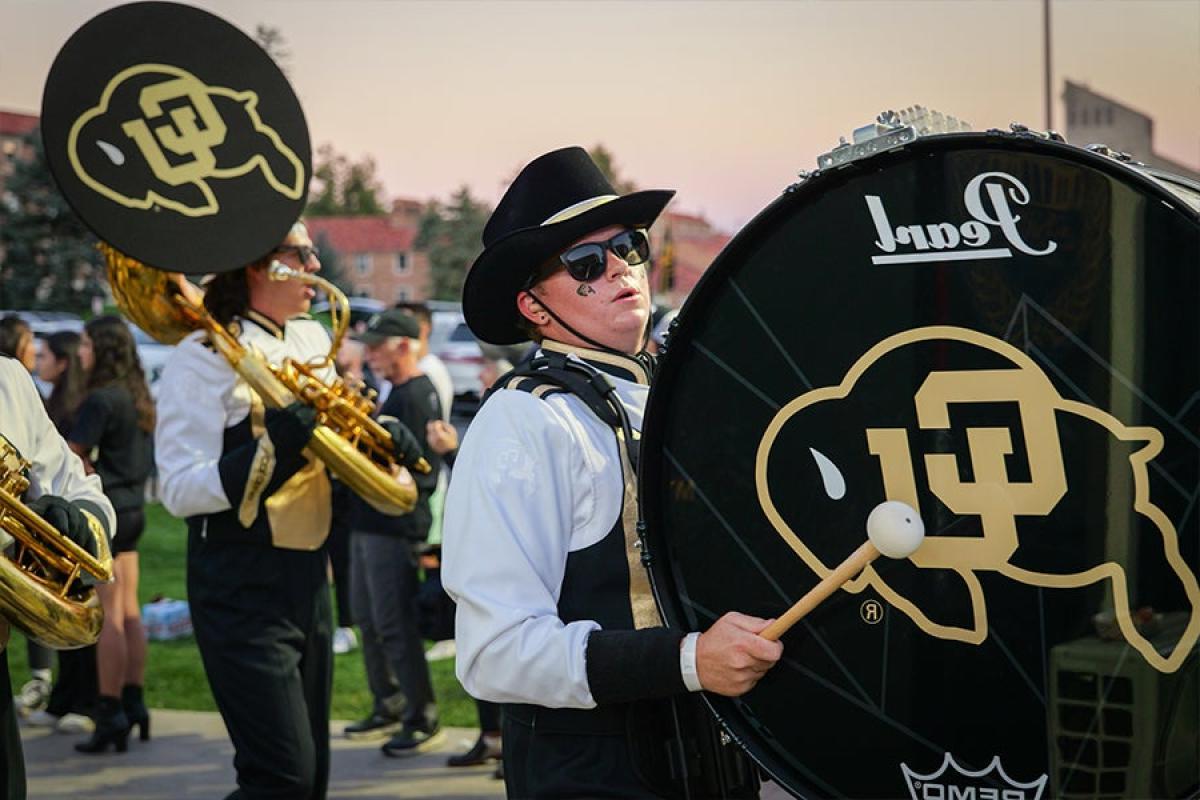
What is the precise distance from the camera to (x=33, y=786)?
20.0ft

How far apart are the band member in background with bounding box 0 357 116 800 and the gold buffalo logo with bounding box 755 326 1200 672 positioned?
189cm

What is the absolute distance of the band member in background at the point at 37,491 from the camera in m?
3.12

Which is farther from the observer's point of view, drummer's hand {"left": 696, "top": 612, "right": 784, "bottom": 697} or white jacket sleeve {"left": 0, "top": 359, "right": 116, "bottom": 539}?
white jacket sleeve {"left": 0, "top": 359, "right": 116, "bottom": 539}

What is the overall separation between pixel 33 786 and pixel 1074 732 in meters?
5.31

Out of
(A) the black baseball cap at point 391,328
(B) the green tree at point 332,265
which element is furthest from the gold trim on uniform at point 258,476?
(B) the green tree at point 332,265

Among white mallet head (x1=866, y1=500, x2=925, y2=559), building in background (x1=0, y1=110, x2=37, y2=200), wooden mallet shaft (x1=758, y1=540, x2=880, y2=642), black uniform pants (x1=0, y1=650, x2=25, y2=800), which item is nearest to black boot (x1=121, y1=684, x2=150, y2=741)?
black uniform pants (x1=0, y1=650, x2=25, y2=800)

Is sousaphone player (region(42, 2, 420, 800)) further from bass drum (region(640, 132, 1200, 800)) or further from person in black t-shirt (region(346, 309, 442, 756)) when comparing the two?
bass drum (region(640, 132, 1200, 800))

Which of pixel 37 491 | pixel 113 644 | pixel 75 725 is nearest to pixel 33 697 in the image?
pixel 75 725

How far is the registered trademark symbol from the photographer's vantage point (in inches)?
80.0

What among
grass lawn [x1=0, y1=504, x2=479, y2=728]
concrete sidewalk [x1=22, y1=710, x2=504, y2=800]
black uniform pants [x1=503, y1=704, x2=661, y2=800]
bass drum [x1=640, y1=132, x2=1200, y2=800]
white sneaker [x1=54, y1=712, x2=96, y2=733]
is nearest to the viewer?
bass drum [x1=640, y1=132, x2=1200, y2=800]

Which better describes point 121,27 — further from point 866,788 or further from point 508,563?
point 866,788

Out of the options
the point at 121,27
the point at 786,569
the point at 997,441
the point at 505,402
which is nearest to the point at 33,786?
the point at 121,27

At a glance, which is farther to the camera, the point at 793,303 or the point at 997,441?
the point at 793,303

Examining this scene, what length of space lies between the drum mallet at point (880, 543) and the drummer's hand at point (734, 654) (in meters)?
0.10
